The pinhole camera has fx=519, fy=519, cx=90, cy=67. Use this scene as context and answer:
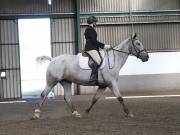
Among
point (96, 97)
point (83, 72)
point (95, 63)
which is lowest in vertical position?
point (96, 97)

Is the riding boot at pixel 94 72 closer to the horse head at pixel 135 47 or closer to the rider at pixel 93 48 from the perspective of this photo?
the rider at pixel 93 48

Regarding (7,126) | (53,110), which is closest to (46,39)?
(53,110)

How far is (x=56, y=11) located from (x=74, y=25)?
1105 millimetres

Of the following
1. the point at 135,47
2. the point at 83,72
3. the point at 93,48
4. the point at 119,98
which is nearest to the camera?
the point at 119,98

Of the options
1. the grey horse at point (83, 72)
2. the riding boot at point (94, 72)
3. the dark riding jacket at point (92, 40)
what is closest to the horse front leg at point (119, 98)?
the grey horse at point (83, 72)

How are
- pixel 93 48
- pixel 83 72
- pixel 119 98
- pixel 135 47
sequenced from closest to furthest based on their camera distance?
1. pixel 119 98
2. pixel 93 48
3. pixel 83 72
4. pixel 135 47

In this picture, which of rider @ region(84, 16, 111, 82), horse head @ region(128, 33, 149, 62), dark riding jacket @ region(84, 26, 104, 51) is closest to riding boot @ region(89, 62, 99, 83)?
rider @ region(84, 16, 111, 82)

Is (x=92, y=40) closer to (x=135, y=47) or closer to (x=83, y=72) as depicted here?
(x=83, y=72)

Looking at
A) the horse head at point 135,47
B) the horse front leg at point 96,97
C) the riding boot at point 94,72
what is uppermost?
the horse head at point 135,47

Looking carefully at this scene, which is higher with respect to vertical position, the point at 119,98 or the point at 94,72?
the point at 94,72

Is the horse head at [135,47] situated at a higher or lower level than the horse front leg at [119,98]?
higher

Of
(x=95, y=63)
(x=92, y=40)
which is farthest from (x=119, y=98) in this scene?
(x=92, y=40)

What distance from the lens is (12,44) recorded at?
→ 974 inches

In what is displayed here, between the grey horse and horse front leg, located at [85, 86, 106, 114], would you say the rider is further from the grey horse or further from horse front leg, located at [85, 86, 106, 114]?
horse front leg, located at [85, 86, 106, 114]
